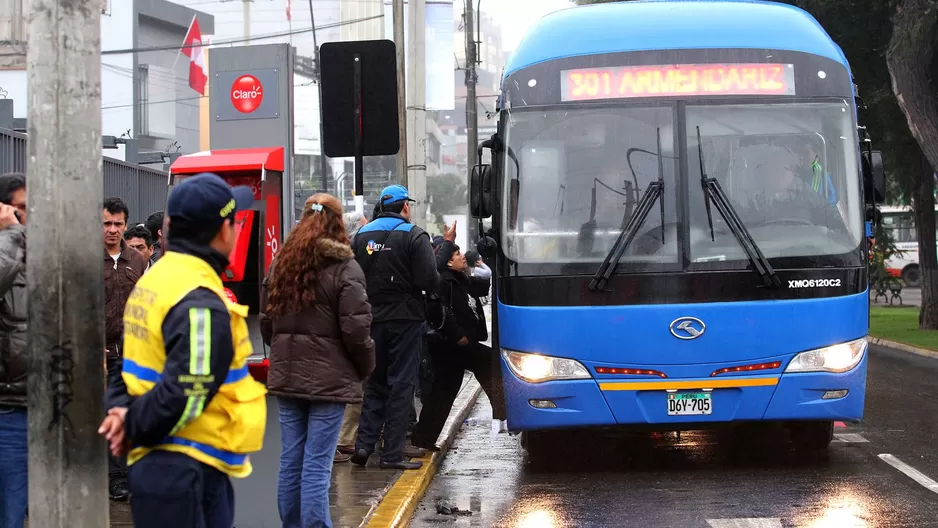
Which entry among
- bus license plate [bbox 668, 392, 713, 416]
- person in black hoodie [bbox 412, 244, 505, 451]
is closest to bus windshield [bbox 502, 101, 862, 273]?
bus license plate [bbox 668, 392, 713, 416]

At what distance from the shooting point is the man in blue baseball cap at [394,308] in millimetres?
8555

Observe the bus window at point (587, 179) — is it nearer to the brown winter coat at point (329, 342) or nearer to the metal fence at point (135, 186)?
the brown winter coat at point (329, 342)

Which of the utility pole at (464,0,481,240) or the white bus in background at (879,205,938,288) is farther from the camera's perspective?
the white bus in background at (879,205,938,288)

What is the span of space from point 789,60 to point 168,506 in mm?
6598

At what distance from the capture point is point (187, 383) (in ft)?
11.5

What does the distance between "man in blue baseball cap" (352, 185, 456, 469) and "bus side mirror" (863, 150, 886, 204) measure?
3.26 metres

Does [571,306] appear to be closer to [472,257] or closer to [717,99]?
[717,99]

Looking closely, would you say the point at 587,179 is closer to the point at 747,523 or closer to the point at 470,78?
the point at 747,523

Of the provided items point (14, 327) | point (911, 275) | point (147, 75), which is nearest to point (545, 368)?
point (14, 327)

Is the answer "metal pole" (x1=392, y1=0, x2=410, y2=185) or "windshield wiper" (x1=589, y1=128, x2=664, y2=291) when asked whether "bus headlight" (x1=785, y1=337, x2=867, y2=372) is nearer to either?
"windshield wiper" (x1=589, y1=128, x2=664, y2=291)

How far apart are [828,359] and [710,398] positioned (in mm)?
869

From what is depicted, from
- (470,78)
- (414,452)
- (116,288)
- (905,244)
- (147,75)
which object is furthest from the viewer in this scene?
(905,244)

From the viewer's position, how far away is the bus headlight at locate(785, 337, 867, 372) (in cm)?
849

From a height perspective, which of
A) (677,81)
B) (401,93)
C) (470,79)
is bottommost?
(677,81)
